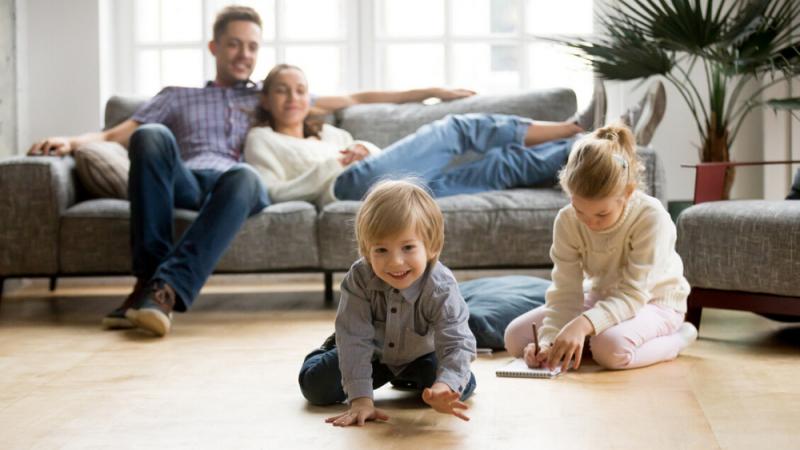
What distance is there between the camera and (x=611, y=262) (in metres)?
2.70

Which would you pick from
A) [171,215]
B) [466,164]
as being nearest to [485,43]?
[466,164]

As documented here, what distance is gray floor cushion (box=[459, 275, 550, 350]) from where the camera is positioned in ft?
9.78

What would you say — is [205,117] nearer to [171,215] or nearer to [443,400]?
[171,215]

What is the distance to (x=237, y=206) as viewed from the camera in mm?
3518

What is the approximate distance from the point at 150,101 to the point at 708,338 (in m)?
2.19

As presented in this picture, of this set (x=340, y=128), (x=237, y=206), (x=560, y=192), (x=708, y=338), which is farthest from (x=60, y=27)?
(x=708, y=338)

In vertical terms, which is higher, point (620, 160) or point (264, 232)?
point (620, 160)

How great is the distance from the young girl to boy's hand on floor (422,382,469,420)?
1.98 feet

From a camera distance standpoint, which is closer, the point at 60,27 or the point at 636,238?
the point at 636,238

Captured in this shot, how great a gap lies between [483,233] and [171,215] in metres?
0.98

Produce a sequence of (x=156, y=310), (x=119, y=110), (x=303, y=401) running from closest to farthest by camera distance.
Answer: (x=303, y=401) < (x=156, y=310) < (x=119, y=110)

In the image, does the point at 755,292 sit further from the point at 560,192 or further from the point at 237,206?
the point at 237,206

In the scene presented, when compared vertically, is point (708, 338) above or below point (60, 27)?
below

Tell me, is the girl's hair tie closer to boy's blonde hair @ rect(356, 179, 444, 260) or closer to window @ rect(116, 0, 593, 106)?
boy's blonde hair @ rect(356, 179, 444, 260)
